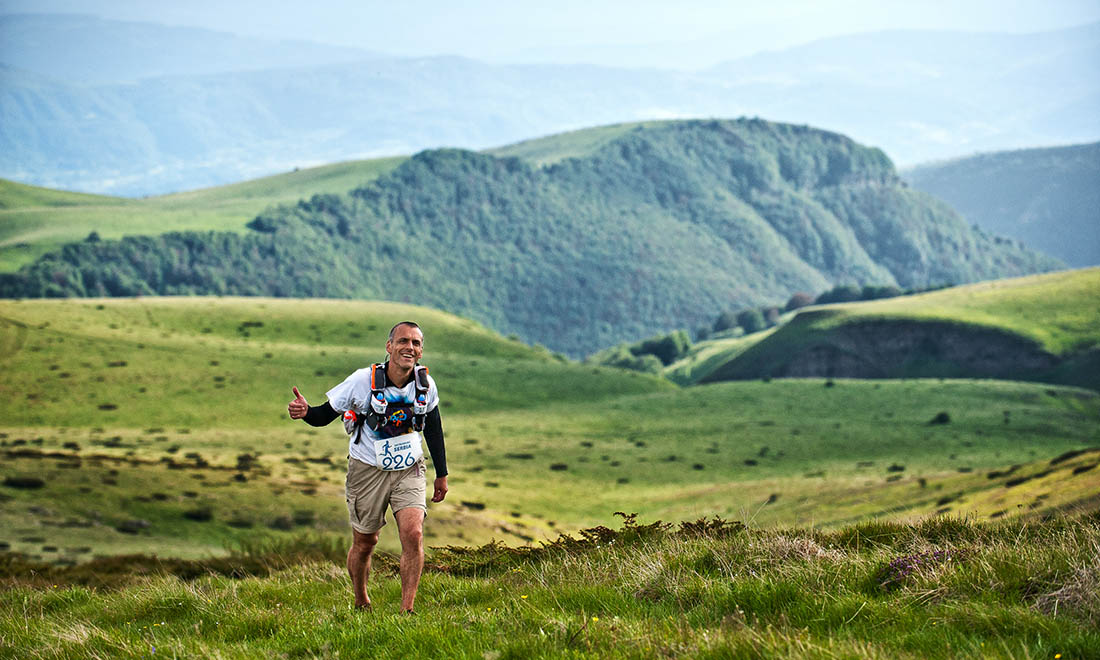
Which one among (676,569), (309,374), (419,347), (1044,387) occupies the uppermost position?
(419,347)

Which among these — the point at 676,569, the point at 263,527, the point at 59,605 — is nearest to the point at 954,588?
the point at 676,569

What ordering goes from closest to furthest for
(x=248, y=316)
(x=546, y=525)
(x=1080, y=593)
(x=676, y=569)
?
(x=1080, y=593), (x=676, y=569), (x=546, y=525), (x=248, y=316)

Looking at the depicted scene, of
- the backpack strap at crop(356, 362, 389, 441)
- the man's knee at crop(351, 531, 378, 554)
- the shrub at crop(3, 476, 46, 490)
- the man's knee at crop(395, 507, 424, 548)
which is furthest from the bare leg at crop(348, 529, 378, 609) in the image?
the shrub at crop(3, 476, 46, 490)

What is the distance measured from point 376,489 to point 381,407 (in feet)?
2.69

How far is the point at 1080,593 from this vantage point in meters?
7.04

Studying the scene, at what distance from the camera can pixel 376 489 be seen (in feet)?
31.0

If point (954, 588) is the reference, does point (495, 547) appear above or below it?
below

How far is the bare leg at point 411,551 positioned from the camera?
30.1 feet

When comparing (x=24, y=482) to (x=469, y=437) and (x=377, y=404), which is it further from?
(x=377, y=404)

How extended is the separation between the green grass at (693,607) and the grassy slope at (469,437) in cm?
3723

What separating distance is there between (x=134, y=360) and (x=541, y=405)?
64.7 meters

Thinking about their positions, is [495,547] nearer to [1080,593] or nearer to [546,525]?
[1080,593]

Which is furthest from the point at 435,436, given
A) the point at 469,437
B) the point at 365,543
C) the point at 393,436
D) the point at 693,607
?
the point at 469,437

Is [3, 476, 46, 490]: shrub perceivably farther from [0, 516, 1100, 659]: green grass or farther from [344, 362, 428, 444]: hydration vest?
[344, 362, 428, 444]: hydration vest
